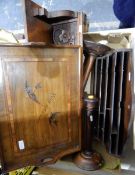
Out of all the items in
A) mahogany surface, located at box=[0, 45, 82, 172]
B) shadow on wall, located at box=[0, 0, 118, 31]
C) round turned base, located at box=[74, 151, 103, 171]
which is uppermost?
shadow on wall, located at box=[0, 0, 118, 31]

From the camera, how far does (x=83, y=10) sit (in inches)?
55.7

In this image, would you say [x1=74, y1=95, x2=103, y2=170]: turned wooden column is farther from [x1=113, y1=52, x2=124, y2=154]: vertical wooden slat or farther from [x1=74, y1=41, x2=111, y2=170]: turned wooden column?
[x1=113, y1=52, x2=124, y2=154]: vertical wooden slat

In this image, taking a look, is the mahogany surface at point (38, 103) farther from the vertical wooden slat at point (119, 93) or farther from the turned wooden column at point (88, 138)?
the vertical wooden slat at point (119, 93)

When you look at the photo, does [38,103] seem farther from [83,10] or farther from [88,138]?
[83,10]

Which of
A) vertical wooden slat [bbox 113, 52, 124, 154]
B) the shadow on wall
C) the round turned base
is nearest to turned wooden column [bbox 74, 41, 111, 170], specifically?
the round turned base

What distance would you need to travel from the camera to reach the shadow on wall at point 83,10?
1361 mm

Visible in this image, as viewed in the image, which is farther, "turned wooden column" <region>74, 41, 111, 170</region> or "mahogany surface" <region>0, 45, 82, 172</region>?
"turned wooden column" <region>74, 41, 111, 170</region>

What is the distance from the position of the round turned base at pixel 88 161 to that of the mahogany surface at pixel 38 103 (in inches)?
3.7

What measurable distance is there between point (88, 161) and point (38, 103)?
0.43 m

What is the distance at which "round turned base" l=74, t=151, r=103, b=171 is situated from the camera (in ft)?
3.11

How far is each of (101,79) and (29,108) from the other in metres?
0.45

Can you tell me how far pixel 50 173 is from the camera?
958 millimetres

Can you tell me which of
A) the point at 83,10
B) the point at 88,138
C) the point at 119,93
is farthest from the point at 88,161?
the point at 83,10

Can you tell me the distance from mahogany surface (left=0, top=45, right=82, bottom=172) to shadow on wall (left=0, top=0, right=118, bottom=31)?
65cm
